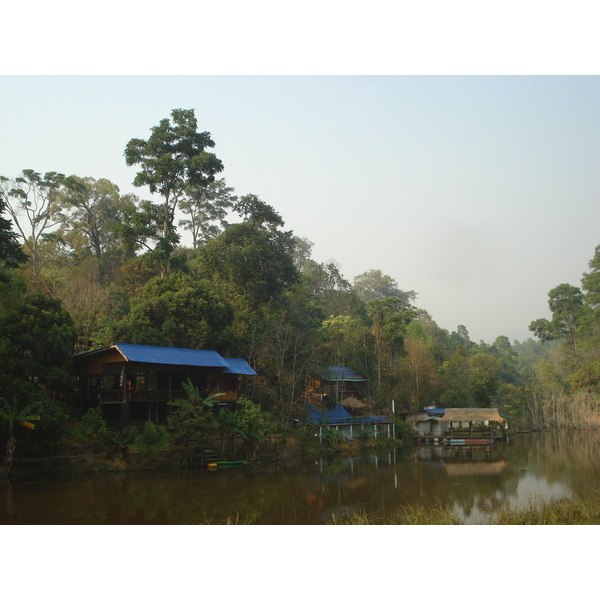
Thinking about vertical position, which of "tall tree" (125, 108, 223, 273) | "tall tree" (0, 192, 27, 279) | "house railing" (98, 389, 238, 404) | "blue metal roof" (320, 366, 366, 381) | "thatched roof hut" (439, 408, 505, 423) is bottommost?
"thatched roof hut" (439, 408, 505, 423)

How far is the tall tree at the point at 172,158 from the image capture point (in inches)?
1218

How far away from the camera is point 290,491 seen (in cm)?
1630

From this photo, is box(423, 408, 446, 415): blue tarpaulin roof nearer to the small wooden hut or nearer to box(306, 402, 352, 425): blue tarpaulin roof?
the small wooden hut

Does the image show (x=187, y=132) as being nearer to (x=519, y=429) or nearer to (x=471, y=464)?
(x=471, y=464)

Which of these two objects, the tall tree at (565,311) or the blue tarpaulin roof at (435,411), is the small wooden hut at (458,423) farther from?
the tall tree at (565,311)

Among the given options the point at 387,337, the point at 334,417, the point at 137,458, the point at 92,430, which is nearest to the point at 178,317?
the point at 92,430

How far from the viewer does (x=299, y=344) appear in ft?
95.9

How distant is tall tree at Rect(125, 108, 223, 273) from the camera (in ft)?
102

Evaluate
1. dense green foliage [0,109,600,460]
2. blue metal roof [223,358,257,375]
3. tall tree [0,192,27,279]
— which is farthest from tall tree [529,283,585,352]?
tall tree [0,192,27,279]

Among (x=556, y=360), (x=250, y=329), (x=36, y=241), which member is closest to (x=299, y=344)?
(x=250, y=329)

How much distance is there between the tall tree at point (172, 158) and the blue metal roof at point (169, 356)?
976 cm

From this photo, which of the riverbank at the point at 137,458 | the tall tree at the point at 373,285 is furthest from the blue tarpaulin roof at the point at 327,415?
the tall tree at the point at 373,285

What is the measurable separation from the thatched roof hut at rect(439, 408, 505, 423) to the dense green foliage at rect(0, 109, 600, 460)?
3.05 meters

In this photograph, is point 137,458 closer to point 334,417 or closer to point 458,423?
point 334,417
